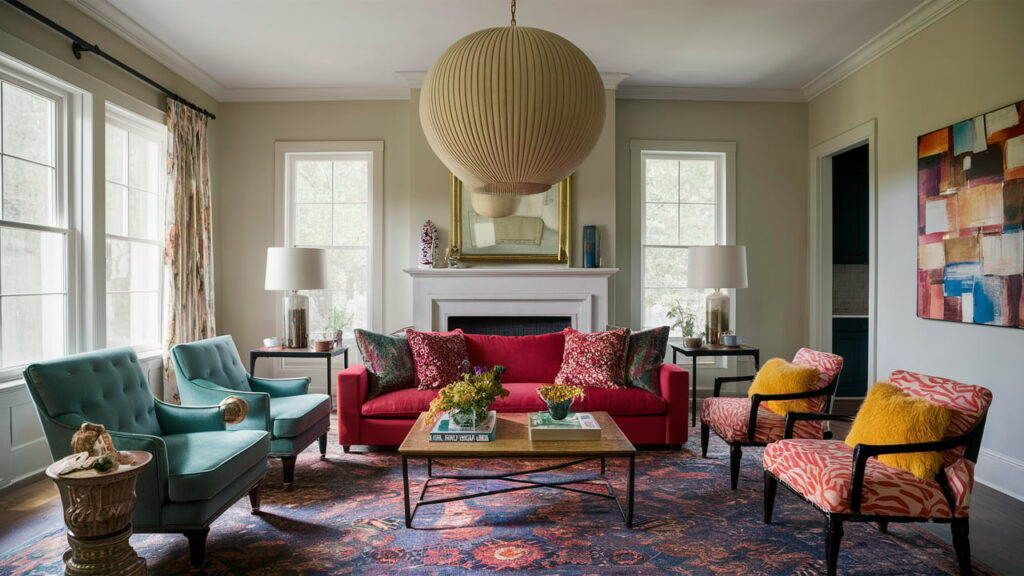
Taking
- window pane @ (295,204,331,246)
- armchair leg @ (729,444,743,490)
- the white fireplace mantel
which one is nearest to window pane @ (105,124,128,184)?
window pane @ (295,204,331,246)

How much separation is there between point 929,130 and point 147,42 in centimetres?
558

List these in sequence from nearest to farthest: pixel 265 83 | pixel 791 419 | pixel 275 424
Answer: pixel 791 419, pixel 275 424, pixel 265 83

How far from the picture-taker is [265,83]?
5191 millimetres

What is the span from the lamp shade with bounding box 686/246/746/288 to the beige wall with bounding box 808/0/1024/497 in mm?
992

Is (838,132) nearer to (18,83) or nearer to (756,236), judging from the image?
(756,236)

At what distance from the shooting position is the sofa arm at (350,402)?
3.66 m

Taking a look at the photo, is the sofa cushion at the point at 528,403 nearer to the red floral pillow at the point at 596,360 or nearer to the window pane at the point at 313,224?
the red floral pillow at the point at 596,360

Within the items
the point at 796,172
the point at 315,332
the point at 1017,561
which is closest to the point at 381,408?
the point at 315,332

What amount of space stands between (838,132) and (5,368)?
625cm

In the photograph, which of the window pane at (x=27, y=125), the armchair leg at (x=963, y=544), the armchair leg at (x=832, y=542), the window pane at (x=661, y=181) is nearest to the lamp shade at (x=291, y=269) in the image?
the window pane at (x=27, y=125)

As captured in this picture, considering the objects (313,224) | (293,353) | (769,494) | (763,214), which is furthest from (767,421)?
(313,224)

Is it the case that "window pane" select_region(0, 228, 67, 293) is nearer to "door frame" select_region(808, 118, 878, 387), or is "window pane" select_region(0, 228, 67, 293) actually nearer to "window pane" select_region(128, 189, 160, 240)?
"window pane" select_region(128, 189, 160, 240)

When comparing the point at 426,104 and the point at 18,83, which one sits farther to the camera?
the point at 18,83

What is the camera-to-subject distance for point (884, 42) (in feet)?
13.7
